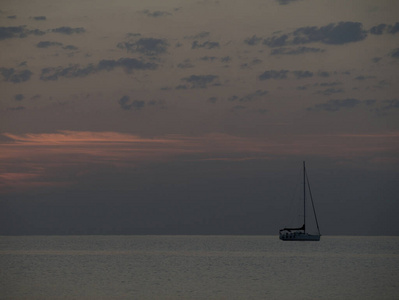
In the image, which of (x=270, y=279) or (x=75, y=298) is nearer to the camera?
(x=75, y=298)

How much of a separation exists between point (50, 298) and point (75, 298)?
2251 millimetres

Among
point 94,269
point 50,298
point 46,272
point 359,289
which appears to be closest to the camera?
point 50,298

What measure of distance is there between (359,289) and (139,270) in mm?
36746

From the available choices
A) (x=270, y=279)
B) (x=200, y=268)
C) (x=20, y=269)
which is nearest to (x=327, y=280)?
(x=270, y=279)

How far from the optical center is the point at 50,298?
210 ft

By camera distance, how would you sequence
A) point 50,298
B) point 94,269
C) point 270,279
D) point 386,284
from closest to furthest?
point 50,298 → point 386,284 → point 270,279 → point 94,269

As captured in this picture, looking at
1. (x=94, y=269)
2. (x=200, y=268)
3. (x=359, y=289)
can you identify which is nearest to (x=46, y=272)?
(x=94, y=269)

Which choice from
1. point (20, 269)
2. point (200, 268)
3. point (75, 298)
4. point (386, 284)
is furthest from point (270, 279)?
point (20, 269)

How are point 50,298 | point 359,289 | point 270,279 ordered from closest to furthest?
point 50,298 → point 359,289 → point 270,279

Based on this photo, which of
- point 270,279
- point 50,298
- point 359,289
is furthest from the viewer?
point 270,279

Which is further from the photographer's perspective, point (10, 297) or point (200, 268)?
point (200, 268)

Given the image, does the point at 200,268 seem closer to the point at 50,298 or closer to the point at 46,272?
the point at 46,272

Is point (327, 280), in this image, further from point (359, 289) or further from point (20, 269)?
point (20, 269)

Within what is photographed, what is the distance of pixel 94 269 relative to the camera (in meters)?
103
